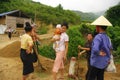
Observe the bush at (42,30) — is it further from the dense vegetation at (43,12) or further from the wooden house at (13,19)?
the wooden house at (13,19)

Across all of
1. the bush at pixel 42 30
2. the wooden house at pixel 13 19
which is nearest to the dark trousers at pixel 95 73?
the wooden house at pixel 13 19

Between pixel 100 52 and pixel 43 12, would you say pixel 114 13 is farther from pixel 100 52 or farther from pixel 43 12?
pixel 43 12

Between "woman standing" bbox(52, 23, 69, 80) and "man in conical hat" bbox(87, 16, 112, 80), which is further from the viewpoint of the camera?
"woman standing" bbox(52, 23, 69, 80)

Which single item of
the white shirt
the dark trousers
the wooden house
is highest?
the white shirt

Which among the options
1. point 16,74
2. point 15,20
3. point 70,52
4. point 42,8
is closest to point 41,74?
point 16,74

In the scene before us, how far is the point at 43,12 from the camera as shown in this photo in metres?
52.0

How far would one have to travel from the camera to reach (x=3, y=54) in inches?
517

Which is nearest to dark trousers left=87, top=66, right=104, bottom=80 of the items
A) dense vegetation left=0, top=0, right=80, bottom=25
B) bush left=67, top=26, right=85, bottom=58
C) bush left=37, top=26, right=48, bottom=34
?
bush left=67, top=26, right=85, bottom=58

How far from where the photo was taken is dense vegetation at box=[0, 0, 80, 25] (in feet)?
161

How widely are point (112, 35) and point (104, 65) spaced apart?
11755 millimetres

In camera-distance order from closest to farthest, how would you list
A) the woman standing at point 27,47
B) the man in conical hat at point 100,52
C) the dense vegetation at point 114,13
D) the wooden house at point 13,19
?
the man in conical hat at point 100,52
the woman standing at point 27,47
the dense vegetation at point 114,13
the wooden house at point 13,19

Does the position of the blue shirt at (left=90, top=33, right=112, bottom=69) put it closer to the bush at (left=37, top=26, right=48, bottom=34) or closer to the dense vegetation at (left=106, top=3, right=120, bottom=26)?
the dense vegetation at (left=106, top=3, right=120, bottom=26)

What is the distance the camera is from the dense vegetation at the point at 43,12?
161ft

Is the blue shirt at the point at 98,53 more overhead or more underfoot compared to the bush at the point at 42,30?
more overhead
